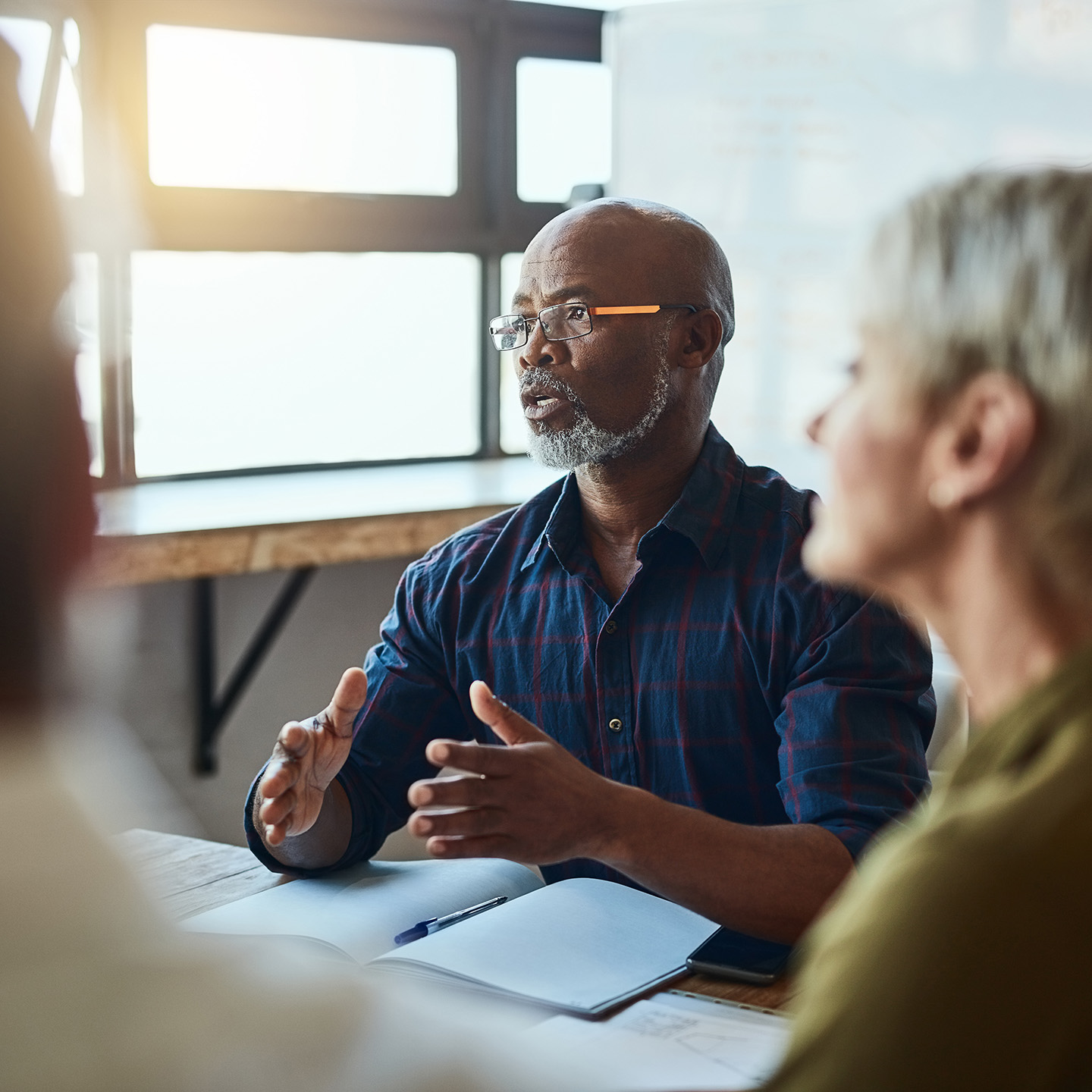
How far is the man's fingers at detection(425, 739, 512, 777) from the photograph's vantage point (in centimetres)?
105

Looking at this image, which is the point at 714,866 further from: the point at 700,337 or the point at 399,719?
the point at 700,337

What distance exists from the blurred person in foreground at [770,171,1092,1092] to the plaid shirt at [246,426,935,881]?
0.59m

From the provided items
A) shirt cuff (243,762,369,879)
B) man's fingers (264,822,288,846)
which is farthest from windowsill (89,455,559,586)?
man's fingers (264,822,288,846)

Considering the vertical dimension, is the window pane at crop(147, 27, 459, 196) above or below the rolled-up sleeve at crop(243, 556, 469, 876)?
above

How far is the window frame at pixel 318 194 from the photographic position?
294 centimetres

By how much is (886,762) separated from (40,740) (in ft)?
3.68

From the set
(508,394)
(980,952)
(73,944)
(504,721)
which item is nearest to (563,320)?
(504,721)

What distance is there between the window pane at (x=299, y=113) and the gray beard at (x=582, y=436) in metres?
1.71

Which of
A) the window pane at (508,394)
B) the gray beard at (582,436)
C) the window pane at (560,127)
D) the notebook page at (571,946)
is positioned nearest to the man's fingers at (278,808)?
the notebook page at (571,946)

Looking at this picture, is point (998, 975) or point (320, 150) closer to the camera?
point (998, 975)

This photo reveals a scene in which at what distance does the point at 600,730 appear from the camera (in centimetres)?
161

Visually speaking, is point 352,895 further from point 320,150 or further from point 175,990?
point 320,150

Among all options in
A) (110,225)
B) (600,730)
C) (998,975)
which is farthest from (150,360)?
(998,975)

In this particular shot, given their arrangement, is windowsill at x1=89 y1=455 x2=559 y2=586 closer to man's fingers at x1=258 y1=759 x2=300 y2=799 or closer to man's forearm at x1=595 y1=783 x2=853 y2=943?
man's fingers at x1=258 y1=759 x2=300 y2=799
